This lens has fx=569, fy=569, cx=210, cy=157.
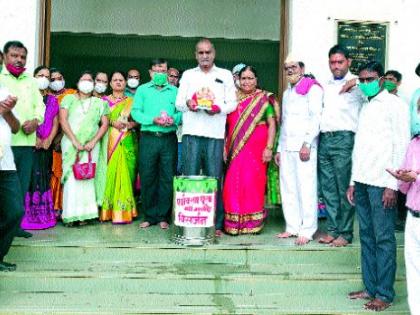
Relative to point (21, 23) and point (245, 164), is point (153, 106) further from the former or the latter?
point (21, 23)

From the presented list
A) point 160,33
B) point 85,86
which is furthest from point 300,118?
point 160,33

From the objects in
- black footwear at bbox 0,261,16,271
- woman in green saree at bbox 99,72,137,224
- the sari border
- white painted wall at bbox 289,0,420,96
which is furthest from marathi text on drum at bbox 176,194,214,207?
white painted wall at bbox 289,0,420,96

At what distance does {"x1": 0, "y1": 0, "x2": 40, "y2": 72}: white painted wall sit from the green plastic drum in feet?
8.44

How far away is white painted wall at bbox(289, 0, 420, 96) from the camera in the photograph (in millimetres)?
6523

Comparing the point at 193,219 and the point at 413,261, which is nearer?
the point at 413,261

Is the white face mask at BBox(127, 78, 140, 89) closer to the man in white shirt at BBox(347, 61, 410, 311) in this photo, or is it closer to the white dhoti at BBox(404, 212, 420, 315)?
the man in white shirt at BBox(347, 61, 410, 311)

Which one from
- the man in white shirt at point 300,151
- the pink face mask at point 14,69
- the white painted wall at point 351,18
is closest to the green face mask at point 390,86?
the white painted wall at point 351,18

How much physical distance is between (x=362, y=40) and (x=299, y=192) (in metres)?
2.38

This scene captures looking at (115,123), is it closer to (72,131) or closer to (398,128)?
(72,131)

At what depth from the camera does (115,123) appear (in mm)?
5789

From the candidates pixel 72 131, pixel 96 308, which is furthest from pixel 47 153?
pixel 96 308

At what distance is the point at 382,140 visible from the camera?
4.01 meters

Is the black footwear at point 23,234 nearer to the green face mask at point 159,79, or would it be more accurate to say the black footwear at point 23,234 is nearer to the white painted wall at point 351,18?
the green face mask at point 159,79

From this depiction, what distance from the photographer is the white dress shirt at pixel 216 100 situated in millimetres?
5172
